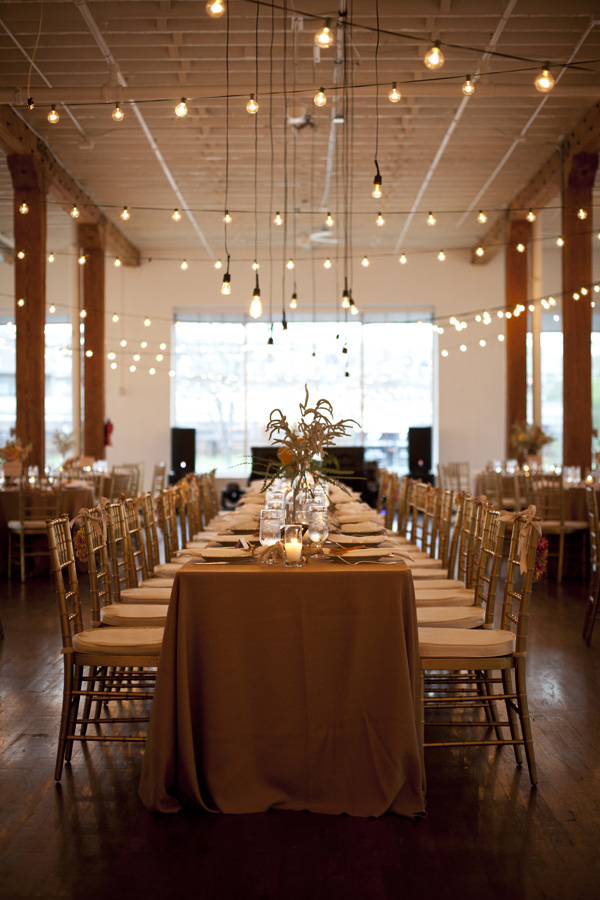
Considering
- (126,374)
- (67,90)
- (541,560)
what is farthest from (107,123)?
(541,560)

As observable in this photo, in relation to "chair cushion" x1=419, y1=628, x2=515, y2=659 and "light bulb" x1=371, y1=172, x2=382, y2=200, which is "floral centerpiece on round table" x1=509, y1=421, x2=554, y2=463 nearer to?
"light bulb" x1=371, y1=172, x2=382, y2=200

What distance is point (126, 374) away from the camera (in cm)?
1644

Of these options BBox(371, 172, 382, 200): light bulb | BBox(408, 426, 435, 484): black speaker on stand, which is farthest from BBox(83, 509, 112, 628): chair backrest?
BBox(408, 426, 435, 484): black speaker on stand

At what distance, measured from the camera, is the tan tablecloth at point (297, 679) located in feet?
9.34

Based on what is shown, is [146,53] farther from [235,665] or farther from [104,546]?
[235,665]

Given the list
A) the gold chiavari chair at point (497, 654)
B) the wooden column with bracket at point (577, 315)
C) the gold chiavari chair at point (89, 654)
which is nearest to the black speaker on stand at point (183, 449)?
the wooden column with bracket at point (577, 315)

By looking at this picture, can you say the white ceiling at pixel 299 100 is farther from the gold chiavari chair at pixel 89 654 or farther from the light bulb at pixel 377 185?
the gold chiavari chair at pixel 89 654

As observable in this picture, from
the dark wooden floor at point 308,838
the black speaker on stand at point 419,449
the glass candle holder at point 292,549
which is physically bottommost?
the dark wooden floor at point 308,838

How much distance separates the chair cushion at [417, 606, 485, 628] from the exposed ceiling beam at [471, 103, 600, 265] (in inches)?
289

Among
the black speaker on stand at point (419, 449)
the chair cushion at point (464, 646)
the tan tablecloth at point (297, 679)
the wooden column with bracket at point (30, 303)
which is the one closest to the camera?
the tan tablecloth at point (297, 679)

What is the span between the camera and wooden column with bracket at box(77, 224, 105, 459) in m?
13.2

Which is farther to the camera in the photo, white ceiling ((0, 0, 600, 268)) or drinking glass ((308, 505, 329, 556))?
white ceiling ((0, 0, 600, 268))

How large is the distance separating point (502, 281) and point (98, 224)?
7.91 m

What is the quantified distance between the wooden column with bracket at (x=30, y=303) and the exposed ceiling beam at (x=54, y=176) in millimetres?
213
